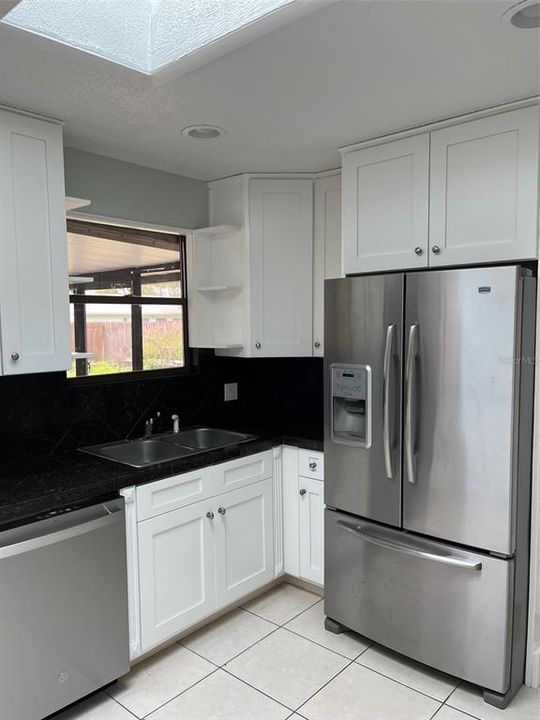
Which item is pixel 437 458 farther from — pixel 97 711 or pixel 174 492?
pixel 97 711

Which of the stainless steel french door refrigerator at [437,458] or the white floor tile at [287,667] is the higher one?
the stainless steel french door refrigerator at [437,458]

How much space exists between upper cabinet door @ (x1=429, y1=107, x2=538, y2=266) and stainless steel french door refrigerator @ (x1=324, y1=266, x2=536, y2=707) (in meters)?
0.20

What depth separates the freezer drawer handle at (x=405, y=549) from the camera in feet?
6.93

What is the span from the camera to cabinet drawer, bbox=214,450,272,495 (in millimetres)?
2607

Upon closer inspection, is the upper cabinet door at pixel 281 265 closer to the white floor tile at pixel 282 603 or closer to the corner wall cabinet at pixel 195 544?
the corner wall cabinet at pixel 195 544

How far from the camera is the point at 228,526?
8.73 ft

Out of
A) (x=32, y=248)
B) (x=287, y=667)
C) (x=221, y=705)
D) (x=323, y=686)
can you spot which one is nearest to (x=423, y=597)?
(x=323, y=686)

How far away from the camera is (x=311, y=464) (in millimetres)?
2826

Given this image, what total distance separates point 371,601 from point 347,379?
3.32 feet

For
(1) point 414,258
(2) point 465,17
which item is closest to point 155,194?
(1) point 414,258

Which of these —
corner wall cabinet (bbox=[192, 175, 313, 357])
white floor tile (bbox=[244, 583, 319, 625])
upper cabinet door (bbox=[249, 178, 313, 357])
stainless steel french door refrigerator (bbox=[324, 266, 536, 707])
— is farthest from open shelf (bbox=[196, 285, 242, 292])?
white floor tile (bbox=[244, 583, 319, 625])

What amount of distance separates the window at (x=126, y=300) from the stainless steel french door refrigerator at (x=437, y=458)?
108 centimetres

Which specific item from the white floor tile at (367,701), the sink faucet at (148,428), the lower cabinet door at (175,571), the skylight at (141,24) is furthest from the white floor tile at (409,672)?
the skylight at (141,24)

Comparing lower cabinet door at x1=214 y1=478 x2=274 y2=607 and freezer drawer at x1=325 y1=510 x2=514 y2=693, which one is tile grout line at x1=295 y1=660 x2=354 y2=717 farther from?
lower cabinet door at x1=214 y1=478 x2=274 y2=607
